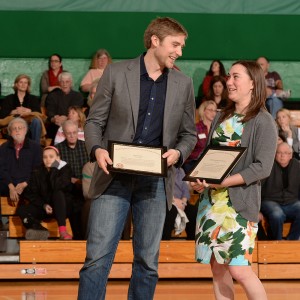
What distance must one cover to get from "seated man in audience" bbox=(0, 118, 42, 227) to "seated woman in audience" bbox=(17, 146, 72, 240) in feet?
1.09

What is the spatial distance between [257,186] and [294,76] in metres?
7.70

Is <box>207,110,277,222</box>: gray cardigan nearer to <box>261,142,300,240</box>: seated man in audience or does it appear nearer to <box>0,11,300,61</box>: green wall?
<box>261,142,300,240</box>: seated man in audience

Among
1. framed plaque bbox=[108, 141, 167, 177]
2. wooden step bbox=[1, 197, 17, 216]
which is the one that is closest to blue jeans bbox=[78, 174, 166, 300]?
framed plaque bbox=[108, 141, 167, 177]

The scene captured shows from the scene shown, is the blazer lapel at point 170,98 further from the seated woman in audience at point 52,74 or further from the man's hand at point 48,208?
the seated woman in audience at point 52,74

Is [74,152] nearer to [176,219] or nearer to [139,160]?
[176,219]

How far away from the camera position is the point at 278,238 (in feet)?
27.7

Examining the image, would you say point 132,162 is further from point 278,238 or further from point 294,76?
point 294,76

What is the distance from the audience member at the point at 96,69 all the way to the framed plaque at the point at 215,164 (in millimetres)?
6420

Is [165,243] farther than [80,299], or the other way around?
[165,243]

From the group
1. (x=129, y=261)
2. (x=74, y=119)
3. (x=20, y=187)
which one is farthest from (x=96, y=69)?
(x=129, y=261)

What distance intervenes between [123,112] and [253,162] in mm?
832

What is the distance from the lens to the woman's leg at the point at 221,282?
5.05 metres

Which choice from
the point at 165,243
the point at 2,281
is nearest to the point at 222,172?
the point at 165,243

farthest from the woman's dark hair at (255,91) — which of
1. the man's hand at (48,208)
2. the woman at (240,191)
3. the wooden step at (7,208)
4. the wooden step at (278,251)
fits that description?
the wooden step at (7,208)
